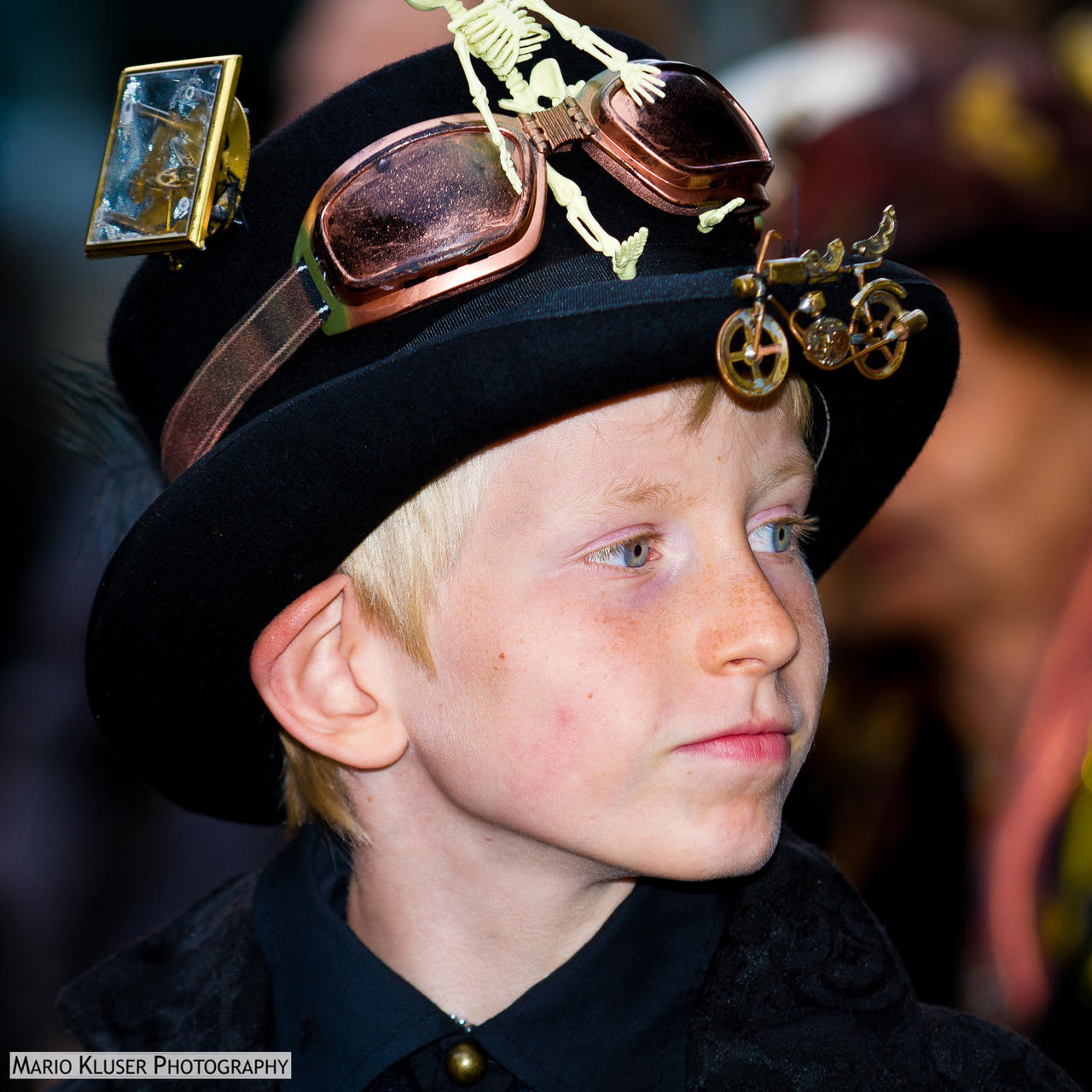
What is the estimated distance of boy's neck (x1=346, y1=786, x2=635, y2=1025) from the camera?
1.59m

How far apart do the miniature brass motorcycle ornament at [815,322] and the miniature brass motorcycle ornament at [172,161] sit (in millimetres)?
625

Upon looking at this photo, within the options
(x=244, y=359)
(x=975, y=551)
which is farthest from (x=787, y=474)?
(x=975, y=551)

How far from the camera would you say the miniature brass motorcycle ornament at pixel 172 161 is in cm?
148

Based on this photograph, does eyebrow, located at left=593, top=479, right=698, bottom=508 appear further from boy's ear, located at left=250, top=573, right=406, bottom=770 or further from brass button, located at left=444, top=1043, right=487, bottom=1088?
brass button, located at left=444, top=1043, right=487, bottom=1088

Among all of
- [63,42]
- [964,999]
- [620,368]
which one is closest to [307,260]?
[620,368]

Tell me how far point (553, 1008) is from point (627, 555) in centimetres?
57

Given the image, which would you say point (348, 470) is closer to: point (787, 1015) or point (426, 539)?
point (426, 539)

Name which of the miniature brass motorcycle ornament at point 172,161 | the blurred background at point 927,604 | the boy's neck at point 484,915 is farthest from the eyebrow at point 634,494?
the blurred background at point 927,604

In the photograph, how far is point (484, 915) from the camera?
5.33 feet

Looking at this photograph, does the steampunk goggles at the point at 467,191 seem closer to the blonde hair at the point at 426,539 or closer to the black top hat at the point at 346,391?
the black top hat at the point at 346,391

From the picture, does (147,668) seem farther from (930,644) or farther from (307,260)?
(930,644)

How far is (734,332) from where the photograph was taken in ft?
4.34

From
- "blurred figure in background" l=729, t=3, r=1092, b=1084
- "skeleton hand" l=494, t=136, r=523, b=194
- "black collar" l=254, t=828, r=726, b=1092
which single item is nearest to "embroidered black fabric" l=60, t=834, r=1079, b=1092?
"black collar" l=254, t=828, r=726, b=1092

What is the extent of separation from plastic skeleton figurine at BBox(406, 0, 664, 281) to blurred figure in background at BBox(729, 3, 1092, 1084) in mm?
1398
